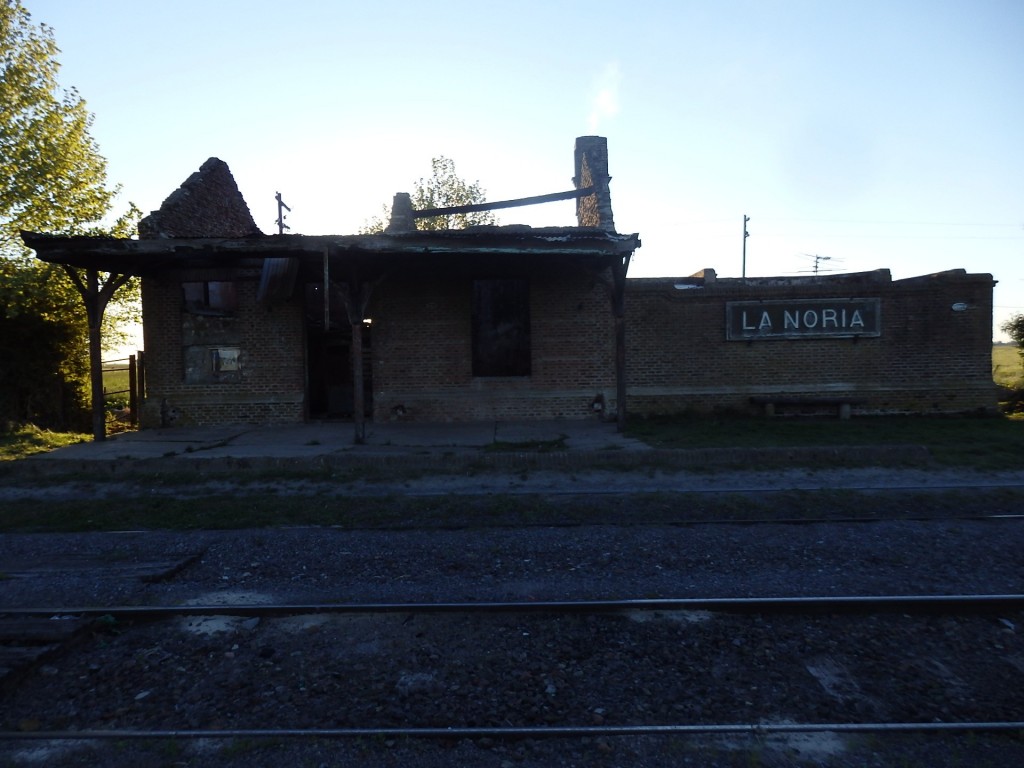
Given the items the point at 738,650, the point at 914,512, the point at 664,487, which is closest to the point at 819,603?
the point at 738,650

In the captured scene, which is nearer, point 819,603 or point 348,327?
point 819,603

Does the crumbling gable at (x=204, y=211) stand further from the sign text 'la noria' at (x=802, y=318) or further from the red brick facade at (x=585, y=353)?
the sign text 'la noria' at (x=802, y=318)

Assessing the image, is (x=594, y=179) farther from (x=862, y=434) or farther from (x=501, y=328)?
(x=862, y=434)

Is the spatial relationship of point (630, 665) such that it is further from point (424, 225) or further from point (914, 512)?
point (424, 225)

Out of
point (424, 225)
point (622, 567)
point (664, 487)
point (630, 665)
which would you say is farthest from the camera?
point (424, 225)

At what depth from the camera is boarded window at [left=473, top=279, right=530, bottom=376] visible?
1477 cm

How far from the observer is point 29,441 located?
14625 millimetres

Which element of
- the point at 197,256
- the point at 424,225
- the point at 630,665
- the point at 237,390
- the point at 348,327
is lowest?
the point at 630,665

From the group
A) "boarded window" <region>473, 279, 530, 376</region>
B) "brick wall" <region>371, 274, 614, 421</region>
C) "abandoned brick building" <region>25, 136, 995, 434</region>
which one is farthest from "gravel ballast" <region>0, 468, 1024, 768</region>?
"boarded window" <region>473, 279, 530, 376</region>

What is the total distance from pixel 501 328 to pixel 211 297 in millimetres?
6391

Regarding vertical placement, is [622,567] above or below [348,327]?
below

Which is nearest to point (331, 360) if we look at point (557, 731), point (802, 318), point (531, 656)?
point (802, 318)

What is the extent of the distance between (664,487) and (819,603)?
4372mm

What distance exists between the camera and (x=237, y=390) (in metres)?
14.7
